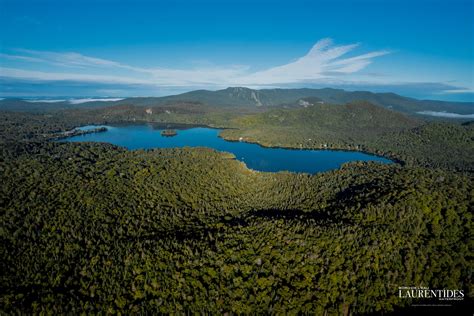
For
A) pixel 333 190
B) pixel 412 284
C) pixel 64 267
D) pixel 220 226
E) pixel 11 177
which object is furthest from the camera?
pixel 333 190

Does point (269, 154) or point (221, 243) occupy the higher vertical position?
point (269, 154)

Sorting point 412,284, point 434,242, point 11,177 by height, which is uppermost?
point 11,177

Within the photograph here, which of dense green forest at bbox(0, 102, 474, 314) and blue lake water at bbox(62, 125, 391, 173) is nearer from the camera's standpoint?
dense green forest at bbox(0, 102, 474, 314)

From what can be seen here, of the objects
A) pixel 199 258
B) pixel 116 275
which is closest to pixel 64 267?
pixel 116 275

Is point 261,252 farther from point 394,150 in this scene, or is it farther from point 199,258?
point 394,150

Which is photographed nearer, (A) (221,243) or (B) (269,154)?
(A) (221,243)

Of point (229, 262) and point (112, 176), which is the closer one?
point (229, 262)

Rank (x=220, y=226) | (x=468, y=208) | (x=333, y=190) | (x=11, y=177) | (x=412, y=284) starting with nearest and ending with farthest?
(x=412, y=284) → (x=468, y=208) → (x=220, y=226) → (x=11, y=177) → (x=333, y=190)

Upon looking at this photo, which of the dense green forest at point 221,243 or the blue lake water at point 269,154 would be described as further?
the blue lake water at point 269,154
